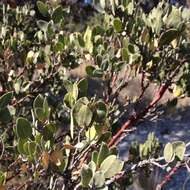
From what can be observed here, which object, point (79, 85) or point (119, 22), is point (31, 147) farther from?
point (119, 22)

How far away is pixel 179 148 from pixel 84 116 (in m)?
0.35

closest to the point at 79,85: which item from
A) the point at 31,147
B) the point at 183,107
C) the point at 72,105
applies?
the point at 72,105

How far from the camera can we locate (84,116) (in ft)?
4.75

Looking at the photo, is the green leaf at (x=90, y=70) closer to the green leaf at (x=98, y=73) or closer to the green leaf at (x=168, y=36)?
the green leaf at (x=98, y=73)

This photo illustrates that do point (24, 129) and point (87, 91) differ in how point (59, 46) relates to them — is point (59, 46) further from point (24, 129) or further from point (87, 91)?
point (24, 129)

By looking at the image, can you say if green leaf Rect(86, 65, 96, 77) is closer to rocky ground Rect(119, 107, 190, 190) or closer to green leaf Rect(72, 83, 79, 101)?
green leaf Rect(72, 83, 79, 101)

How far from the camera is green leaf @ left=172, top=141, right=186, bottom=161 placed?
5.18 feet

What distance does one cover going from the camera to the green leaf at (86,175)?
1302 millimetres

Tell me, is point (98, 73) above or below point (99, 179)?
above

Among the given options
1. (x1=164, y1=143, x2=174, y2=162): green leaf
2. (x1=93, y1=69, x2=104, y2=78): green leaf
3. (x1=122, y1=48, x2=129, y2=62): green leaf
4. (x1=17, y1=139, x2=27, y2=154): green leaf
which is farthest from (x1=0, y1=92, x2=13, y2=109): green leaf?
(x1=122, y1=48, x2=129, y2=62): green leaf

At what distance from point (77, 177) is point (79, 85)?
1.06 feet

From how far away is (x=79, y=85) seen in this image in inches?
62.4

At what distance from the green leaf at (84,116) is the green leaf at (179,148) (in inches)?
12.1

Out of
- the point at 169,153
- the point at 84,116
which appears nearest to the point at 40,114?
the point at 84,116
